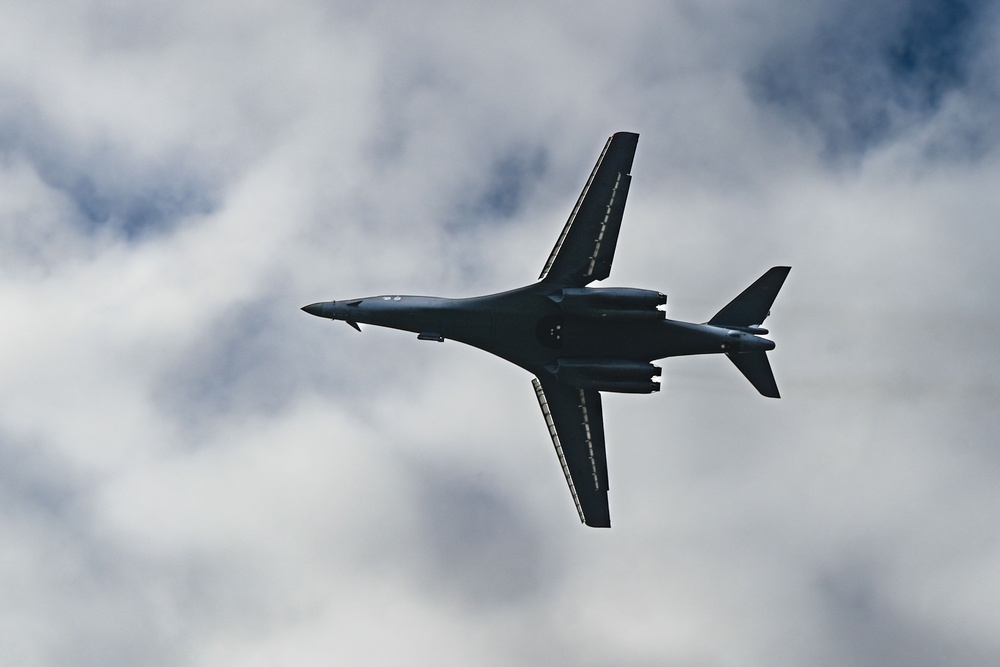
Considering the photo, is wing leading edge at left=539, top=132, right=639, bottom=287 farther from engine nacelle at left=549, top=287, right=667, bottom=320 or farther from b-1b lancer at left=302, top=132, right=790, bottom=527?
engine nacelle at left=549, top=287, right=667, bottom=320

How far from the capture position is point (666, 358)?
6169 cm

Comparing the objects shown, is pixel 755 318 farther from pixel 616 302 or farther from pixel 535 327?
pixel 535 327

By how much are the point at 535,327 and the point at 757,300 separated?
12827 millimetres

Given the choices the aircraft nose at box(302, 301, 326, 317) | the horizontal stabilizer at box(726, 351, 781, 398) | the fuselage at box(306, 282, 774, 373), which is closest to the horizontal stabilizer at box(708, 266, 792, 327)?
the fuselage at box(306, 282, 774, 373)

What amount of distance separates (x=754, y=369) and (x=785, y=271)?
5.93m

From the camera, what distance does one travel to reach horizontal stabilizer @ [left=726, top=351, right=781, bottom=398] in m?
60.9

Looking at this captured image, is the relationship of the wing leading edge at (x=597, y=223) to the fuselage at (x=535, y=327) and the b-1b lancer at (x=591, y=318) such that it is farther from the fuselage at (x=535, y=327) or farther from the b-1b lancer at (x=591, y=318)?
the fuselage at (x=535, y=327)

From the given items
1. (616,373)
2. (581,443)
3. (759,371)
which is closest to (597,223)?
(616,373)

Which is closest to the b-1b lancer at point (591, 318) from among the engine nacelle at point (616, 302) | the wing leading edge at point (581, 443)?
the engine nacelle at point (616, 302)

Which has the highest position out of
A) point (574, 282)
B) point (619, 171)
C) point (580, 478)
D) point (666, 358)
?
point (619, 171)

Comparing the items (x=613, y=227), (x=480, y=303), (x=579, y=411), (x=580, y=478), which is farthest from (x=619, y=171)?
(x=580, y=478)

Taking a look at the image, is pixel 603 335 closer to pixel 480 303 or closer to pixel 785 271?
pixel 480 303

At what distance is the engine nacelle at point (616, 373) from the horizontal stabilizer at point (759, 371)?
4791mm

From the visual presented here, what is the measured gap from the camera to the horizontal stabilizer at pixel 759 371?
60.9m
